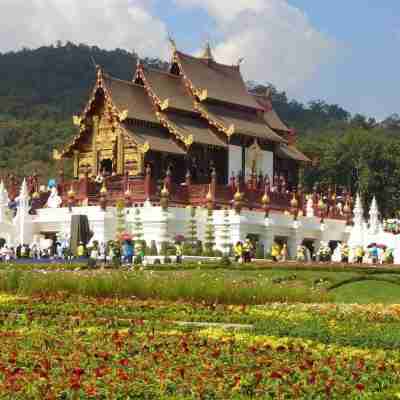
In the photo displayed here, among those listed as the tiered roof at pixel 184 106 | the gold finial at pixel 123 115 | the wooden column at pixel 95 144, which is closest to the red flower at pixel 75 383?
the tiered roof at pixel 184 106

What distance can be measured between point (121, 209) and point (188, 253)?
5.14 m

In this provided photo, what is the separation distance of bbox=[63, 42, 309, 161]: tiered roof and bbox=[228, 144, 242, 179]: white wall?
2.19 feet

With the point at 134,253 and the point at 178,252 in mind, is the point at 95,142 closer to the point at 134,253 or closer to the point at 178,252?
the point at 134,253

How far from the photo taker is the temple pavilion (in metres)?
48.9

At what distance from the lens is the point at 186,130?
4947cm

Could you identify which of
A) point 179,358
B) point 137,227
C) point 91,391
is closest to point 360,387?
point 179,358

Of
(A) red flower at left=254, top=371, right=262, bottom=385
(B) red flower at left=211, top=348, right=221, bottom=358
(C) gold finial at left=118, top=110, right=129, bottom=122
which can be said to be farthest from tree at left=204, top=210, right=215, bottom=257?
(A) red flower at left=254, top=371, right=262, bottom=385

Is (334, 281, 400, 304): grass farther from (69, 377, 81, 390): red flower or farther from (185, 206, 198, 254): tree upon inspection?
(185, 206, 198, 254): tree

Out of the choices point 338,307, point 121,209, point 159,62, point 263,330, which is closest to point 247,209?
point 121,209

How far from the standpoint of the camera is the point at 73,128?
94.6 meters

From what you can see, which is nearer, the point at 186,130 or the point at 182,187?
the point at 182,187

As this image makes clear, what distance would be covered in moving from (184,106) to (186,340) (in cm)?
3705

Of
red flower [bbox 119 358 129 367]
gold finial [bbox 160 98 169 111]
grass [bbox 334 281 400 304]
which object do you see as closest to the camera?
red flower [bbox 119 358 129 367]

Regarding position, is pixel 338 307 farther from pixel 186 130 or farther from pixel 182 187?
pixel 186 130
